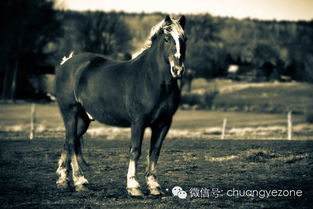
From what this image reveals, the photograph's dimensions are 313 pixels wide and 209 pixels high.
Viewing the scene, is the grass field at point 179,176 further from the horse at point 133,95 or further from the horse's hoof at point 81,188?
the horse at point 133,95

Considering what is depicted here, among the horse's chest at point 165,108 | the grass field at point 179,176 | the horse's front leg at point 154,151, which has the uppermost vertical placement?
the horse's chest at point 165,108

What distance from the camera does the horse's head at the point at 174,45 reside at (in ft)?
24.1

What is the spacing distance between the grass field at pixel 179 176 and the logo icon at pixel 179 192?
12 centimetres

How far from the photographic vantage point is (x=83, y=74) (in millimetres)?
9453

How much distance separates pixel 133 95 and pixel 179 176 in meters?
2.82

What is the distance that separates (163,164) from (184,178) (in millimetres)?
1937

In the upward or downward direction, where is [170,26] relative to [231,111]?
upward

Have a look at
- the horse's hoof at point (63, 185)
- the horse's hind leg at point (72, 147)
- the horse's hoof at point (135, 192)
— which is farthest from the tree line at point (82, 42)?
the horse's hoof at point (135, 192)

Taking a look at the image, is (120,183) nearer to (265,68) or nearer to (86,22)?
(86,22)

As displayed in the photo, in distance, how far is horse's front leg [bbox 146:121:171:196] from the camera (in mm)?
8117

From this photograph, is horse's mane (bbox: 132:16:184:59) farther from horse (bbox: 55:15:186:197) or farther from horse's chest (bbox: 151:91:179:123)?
horse's chest (bbox: 151:91:179:123)

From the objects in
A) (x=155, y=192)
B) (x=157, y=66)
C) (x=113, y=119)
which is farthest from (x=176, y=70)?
(x=155, y=192)

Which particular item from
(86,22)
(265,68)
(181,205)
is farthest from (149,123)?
(265,68)

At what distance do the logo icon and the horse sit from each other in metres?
0.27
